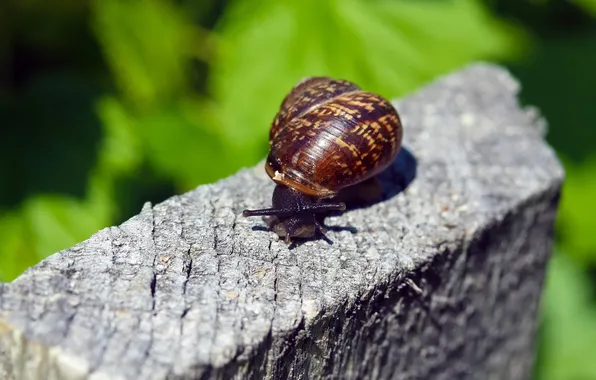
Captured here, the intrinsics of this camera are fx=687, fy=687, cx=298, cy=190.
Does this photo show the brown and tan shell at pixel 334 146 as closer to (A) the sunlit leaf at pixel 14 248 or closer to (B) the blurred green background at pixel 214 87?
(B) the blurred green background at pixel 214 87

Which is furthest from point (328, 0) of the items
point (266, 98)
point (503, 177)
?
point (503, 177)

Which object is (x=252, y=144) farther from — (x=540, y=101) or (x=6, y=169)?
(x=540, y=101)

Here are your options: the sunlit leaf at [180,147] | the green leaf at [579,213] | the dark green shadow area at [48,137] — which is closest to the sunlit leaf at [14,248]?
the dark green shadow area at [48,137]

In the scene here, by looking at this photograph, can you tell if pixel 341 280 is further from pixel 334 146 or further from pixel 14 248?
pixel 14 248

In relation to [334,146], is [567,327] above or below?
below

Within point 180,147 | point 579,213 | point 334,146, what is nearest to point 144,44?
point 180,147

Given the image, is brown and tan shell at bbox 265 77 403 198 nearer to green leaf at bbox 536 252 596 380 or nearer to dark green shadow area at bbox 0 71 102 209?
dark green shadow area at bbox 0 71 102 209

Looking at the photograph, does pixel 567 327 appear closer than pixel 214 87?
No

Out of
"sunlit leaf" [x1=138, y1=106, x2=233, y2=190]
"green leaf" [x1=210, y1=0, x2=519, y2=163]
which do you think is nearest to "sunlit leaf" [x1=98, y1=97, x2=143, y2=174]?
"sunlit leaf" [x1=138, y1=106, x2=233, y2=190]
